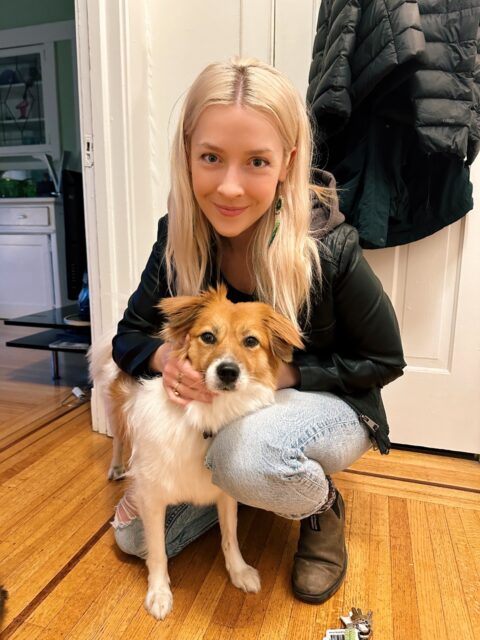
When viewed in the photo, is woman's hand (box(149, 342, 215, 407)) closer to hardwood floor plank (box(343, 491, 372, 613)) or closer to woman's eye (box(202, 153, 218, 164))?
woman's eye (box(202, 153, 218, 164))

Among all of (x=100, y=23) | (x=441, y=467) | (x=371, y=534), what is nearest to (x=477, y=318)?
(x=441, y=467)

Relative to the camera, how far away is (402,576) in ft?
4.47

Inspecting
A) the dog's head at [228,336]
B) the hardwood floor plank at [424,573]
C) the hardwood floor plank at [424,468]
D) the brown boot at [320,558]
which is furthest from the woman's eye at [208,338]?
the hardwood floor plank at [424,468]

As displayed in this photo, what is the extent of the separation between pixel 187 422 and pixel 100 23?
5.49 feet

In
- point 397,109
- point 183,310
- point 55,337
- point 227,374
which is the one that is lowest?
point 55,337

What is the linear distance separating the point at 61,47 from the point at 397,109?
4216mm

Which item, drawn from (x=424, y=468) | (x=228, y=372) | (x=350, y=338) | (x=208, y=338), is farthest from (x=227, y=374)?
(x=424, y=468)

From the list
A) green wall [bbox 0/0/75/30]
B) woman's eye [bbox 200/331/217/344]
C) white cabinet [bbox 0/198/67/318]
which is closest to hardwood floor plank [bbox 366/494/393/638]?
woman's eye [bbox 200/331/217/344]

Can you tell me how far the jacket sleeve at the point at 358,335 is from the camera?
127 centimetres

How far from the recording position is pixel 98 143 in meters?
2.00

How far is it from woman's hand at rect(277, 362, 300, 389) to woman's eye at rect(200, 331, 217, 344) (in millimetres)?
248

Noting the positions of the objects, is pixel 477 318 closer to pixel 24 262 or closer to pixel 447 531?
pixel 447 531

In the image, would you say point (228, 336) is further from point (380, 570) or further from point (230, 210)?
point (380, 570)

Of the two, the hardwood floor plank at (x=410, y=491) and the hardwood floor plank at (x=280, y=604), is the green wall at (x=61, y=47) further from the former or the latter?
the hardwood floor plank at (x=280, y=604)
